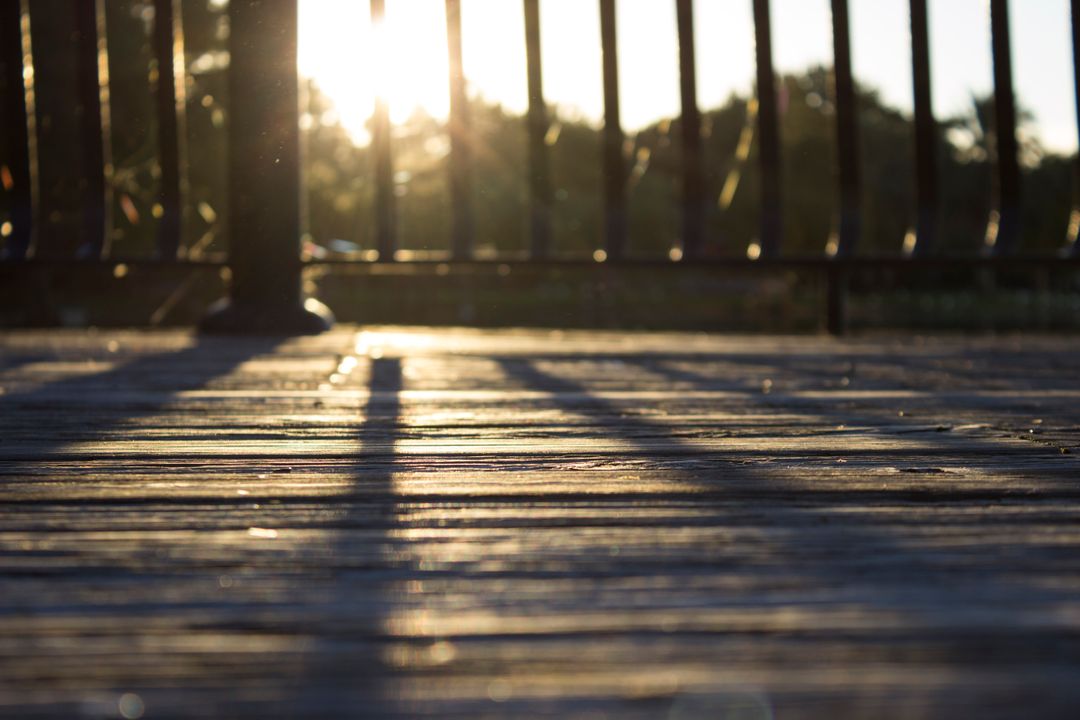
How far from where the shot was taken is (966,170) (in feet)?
104

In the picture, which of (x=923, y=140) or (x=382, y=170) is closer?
(x=923, y=140)

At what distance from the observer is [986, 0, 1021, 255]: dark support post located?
3068mm

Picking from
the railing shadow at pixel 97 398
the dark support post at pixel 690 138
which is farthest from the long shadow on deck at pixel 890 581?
the dark support post at pixel 690 138

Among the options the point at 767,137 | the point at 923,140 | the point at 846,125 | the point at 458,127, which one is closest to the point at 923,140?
the point at 923,140

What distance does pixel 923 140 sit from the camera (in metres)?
3.12

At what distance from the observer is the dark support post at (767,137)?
10.3 ft

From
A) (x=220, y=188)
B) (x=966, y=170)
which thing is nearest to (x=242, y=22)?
(x=220, y=188)

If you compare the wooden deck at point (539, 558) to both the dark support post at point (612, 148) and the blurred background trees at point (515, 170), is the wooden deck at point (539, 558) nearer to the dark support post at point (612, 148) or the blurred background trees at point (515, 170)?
the dark support post at point (612, 148)

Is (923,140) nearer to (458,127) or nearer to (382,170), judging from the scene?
(458,127)

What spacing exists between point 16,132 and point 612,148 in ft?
5.09

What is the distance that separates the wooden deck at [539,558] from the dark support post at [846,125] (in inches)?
57.7

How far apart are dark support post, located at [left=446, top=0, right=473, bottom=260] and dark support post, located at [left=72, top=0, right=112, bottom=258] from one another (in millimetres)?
906

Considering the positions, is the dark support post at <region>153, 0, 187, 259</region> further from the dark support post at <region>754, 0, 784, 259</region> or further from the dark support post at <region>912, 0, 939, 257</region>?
the dark support post at <region>912, 0, 939, 257</region>

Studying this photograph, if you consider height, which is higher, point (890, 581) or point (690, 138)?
point (690, 138)
